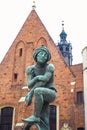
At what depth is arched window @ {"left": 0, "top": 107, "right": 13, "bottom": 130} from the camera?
19219mm

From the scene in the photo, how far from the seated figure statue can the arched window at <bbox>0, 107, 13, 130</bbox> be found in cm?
1500

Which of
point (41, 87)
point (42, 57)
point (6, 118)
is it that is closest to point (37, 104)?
point (41, 87)

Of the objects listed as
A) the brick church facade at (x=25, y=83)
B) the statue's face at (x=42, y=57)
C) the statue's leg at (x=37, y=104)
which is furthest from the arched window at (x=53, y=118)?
the statue's leg at (x=37, y=104)

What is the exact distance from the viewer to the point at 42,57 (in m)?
4.75

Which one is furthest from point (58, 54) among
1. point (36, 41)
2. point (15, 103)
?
point (15, 103)

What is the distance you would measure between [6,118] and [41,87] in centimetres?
1554

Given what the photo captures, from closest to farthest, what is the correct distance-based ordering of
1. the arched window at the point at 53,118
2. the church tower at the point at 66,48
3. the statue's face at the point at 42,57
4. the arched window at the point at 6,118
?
the statue's face at the point at 42,57
the arched window at the point at 53,118
the arched window at the point at 6,118
the church tower at the point at 66,48

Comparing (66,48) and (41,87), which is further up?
(66,48)

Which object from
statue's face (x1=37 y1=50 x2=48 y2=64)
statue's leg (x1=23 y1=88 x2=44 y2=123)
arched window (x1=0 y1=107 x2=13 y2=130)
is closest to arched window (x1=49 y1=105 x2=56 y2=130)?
arched window (x1=0 y1=107 x2=13 y2=130)

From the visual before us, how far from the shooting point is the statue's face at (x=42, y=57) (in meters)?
4.75

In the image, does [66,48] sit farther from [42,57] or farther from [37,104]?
[37,104]

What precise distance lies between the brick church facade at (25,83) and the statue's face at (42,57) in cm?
1386

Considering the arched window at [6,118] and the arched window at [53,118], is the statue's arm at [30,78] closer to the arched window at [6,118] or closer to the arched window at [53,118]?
the arched window at [53,118]

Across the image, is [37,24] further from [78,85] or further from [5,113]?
[5,113]
